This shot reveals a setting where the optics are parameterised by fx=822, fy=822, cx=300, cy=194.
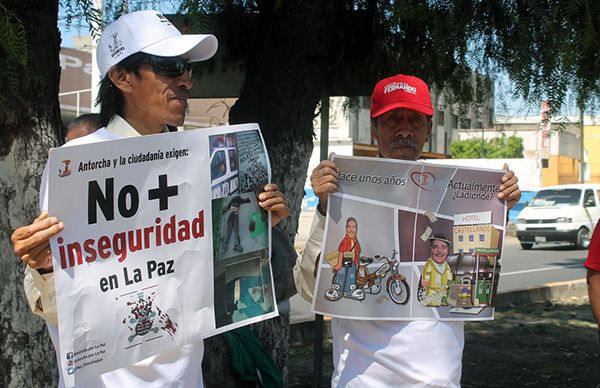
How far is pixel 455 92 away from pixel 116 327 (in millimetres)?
3387

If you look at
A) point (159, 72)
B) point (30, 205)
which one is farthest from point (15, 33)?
point (30, 205)

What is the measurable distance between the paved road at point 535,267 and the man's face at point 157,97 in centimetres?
836

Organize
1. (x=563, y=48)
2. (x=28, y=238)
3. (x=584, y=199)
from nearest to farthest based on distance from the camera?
(x=28, y=238), (x=563, y=48), (x=584, y=199)

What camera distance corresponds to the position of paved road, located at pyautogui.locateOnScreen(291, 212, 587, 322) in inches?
574

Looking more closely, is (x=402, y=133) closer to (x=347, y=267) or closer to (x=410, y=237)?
(x=410, y=237)

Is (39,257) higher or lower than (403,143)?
lower

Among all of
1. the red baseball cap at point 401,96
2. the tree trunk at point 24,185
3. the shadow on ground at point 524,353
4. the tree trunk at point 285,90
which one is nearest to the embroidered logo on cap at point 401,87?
the red baseball cap at point 401,96

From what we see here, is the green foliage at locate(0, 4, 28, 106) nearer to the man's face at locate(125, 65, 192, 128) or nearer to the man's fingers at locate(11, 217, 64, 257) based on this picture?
the man's face at locate(125, 65, 192, 128)

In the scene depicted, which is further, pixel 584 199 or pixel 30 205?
pixel 584 199

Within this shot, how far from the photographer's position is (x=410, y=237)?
2.79 meters

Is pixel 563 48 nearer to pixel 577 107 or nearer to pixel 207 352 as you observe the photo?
pixel 577 107

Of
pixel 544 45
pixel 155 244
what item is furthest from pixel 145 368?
pixel 544 45

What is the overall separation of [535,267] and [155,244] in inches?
687

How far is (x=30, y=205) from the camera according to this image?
3.54 metres
